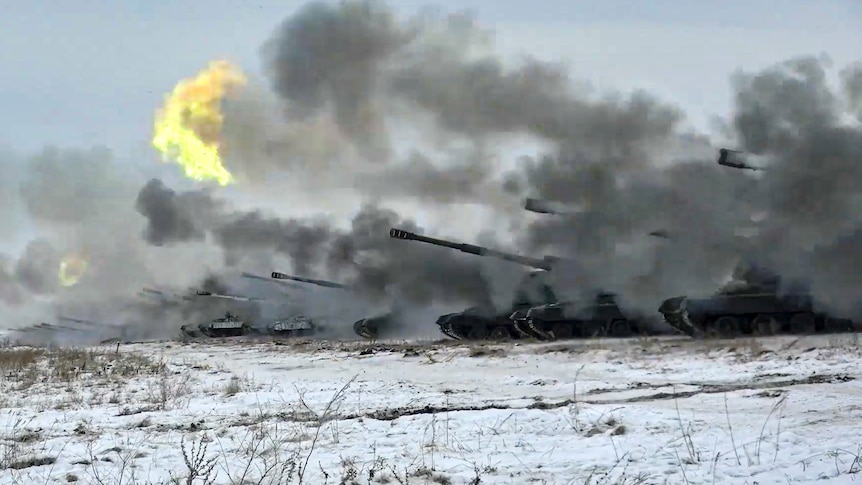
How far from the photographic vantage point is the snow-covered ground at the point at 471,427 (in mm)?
6555

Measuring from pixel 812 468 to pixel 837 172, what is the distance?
63.1ft

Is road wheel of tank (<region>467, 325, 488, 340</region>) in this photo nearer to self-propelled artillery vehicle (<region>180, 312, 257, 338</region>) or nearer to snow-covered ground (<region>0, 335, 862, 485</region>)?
snow-covered ground (<region>0, 335, 862, 485</region>)

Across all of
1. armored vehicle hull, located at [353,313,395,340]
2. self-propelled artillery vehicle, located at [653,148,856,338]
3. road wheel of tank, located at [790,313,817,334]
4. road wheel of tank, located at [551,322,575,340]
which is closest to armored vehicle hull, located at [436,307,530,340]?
road wheel of tank, located at [551,322,575,340]

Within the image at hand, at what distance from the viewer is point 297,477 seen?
655 centimetres

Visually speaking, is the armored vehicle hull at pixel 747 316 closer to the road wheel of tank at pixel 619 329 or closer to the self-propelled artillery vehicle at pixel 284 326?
the road wheel of tank at pixel 619 329

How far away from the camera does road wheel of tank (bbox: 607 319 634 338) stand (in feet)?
92.9

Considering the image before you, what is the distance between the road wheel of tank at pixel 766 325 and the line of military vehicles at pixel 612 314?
0.03 m

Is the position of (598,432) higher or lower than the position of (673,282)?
lower

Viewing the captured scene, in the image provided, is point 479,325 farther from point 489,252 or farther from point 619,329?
point 619,329

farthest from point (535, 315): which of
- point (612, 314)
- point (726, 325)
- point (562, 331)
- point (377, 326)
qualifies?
point (377, 326)

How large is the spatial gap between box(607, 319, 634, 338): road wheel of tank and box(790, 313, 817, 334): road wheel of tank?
5715 mm

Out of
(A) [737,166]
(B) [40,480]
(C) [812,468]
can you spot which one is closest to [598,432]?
(C) [812,468]

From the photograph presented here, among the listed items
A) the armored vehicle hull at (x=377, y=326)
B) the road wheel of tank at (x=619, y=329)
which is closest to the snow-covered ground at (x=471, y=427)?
the road wheel of tank at (x=619, y=329)

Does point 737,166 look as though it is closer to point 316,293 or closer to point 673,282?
point 673,282
